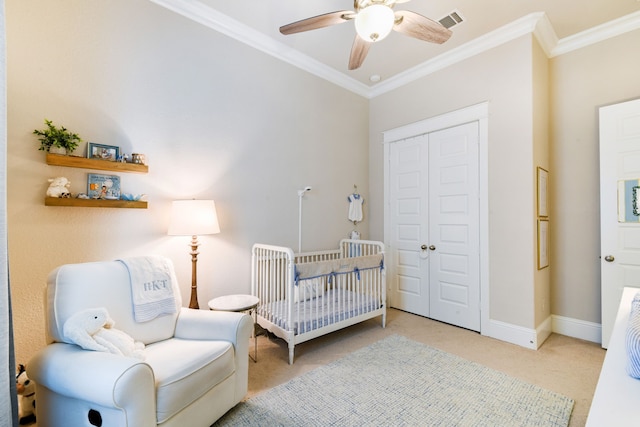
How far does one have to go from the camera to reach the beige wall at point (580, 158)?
103 inches

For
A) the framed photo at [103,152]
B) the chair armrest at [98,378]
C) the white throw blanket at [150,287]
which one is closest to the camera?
the chair armrest at [98,378]

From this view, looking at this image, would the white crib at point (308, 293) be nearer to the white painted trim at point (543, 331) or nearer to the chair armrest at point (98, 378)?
the chair armrest at point (98, 378)

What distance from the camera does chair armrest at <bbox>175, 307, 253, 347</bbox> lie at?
5.62ft

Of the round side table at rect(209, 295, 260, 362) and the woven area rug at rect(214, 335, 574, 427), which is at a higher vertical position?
the round side table at rect(209, 295, 260, 362)

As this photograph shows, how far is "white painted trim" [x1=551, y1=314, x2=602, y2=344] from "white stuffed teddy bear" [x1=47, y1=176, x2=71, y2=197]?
430 cm

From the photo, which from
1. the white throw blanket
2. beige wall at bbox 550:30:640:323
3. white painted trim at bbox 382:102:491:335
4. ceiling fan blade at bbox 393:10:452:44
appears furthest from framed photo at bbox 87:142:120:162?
beige wall at bbox 550:30:640:323

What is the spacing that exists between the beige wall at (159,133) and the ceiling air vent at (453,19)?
1.40 metres

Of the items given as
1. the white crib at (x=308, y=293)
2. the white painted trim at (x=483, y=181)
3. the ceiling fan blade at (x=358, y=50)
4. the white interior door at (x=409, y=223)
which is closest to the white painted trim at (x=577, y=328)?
the white painted trim at (x=483, y=181)

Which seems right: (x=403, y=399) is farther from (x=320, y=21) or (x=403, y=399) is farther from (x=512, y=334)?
(x=320, y=21)

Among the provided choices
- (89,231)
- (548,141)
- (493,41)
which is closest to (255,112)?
(89,231)

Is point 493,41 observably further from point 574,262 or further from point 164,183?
point 164,183

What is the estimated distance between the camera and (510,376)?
6.85 feet

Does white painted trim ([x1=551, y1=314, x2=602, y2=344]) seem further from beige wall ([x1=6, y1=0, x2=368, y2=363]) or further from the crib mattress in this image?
beige wall ([x1=6, y1=0, x2=368, y2=363])

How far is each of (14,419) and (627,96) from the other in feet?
15.3
